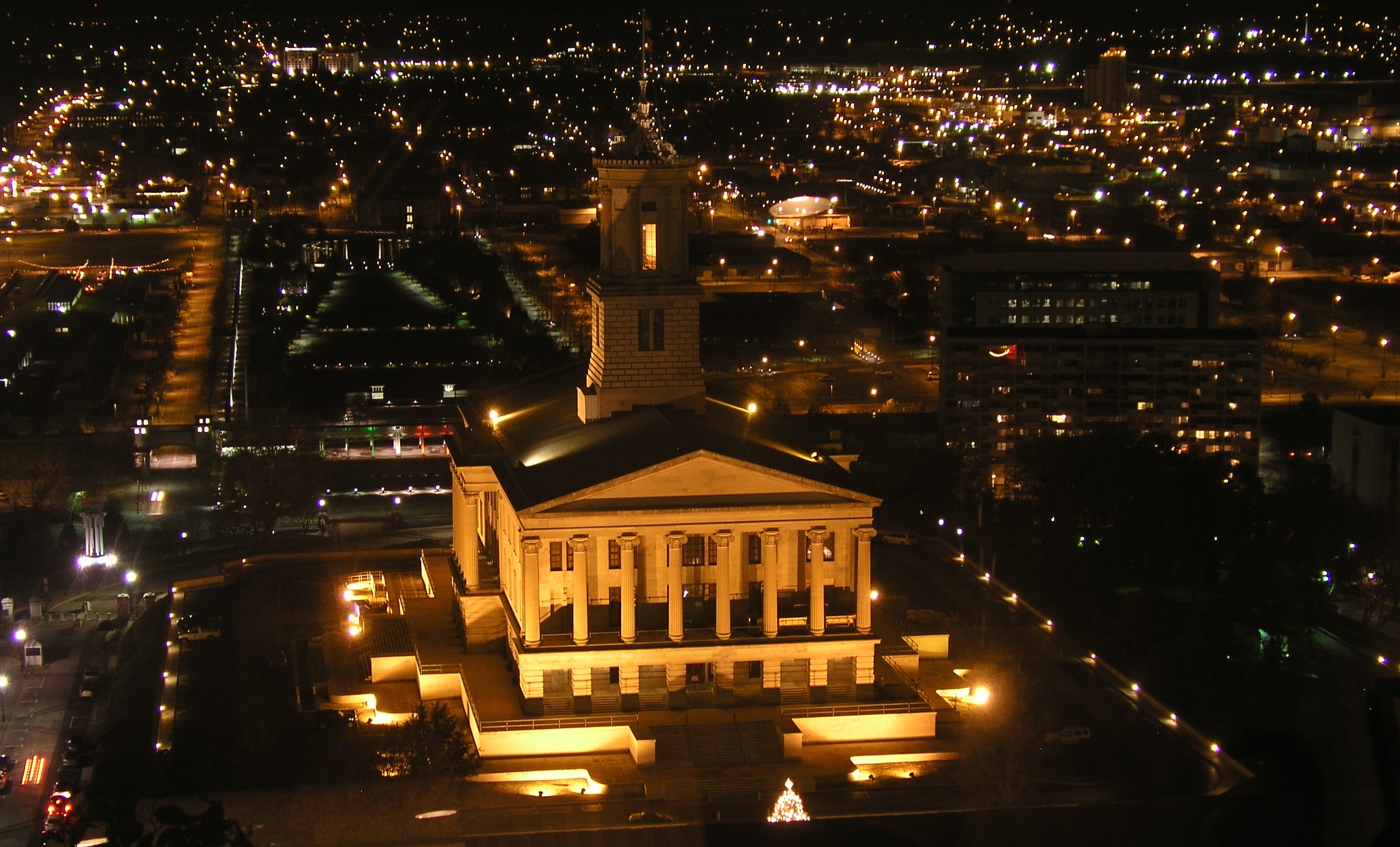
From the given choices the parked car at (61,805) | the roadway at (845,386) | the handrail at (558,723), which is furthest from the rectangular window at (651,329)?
the roadway at (845,386)

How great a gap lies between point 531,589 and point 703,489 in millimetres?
2103

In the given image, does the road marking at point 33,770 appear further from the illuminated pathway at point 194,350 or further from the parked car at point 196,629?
the illuminated pathway at point 194,350

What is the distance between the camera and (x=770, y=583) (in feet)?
77.8

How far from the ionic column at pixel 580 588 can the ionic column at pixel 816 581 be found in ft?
7.82

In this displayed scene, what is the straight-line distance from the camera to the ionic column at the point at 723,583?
77.7 ft

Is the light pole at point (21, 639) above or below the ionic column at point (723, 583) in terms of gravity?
below

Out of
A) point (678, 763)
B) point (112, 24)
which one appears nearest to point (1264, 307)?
point (678, 763)

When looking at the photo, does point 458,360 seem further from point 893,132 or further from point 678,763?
point 893,132

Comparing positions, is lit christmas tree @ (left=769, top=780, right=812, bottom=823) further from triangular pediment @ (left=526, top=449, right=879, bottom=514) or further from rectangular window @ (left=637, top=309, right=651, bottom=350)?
rectangular window @ (left=637, top=309, right=651, bottom=350)

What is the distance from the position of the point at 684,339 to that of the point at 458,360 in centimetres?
2830

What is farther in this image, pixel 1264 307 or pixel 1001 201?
pixel 1001 201

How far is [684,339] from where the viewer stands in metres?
26.4

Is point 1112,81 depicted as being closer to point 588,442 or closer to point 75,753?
point 588,442

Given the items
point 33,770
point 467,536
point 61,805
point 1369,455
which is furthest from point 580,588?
point 1369,455
